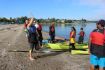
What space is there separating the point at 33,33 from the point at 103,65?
5425 millimetres

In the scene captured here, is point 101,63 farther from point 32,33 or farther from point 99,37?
point 32,33

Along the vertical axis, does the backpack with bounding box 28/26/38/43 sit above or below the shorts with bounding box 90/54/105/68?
above

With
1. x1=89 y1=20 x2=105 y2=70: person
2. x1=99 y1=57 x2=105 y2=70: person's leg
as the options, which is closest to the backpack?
x1=89 y1=20 x2=105 y2=70: person

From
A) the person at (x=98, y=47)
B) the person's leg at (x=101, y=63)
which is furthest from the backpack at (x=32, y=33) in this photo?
the person's leg at (x=101, y=63)

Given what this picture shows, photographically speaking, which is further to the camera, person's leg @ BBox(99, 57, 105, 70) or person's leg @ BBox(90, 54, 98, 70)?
person's leg @ BBox(90, 54, 98, 70)

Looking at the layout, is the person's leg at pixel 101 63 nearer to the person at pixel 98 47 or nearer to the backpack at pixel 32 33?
the person at pixel 98 47

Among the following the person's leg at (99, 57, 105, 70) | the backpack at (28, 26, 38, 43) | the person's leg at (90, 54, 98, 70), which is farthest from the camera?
the backpack at (28, 26, 38, 43)

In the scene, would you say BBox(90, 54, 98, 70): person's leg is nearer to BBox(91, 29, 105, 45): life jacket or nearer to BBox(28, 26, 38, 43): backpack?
BBox(91, 29, 105, 45): life jacket

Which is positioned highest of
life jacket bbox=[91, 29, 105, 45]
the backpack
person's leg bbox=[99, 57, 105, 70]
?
life jacket bbox=[91, 29, 105, 45]

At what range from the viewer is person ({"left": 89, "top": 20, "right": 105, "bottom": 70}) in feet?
24.8

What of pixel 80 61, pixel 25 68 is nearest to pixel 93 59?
pixel 25 68

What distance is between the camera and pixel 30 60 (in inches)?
489

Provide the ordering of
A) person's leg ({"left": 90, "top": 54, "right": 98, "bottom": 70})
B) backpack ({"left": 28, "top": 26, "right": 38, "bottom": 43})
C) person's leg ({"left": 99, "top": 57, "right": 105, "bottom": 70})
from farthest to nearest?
1. backpack ({"left": 28, "top": 26, "right": 38, "bottom": 43})
2. person's leg ({"left": 90, "top": 54, "right": 98, "bottom": 70})
3. person's leg ({"left": 99, "top": 57, "right": 105, "bottom": 70})

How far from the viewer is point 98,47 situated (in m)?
7.66
